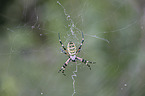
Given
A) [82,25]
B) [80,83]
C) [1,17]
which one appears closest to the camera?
[82,25]

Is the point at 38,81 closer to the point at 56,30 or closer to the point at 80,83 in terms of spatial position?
the point at 80,83

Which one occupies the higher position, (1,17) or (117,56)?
(1,17)

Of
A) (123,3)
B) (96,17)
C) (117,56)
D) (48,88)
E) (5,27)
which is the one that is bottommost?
(48,88)

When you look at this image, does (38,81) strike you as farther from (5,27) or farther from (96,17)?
(96,17)

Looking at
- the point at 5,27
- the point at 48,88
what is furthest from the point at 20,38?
the point at 48,88

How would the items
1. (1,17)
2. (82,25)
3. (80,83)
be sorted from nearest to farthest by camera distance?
(82,25) → (1,17) → (80,83)

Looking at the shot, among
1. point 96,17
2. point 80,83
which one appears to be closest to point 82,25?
point 96,17

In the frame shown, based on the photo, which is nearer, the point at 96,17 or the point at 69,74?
the point at 96,17
